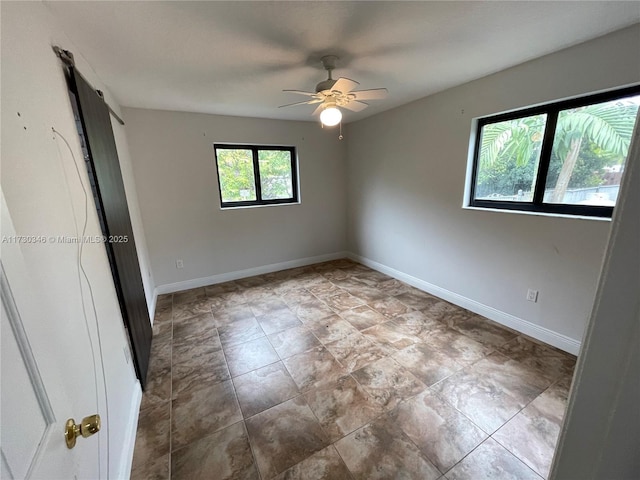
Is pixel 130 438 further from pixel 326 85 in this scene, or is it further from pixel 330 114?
pixel 326 85

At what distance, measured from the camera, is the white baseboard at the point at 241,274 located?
11.7 feet

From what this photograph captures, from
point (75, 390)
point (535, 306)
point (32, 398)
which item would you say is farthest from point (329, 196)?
point (32, 398)

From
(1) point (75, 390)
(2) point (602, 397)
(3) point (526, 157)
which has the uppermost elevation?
(3) point (526, 157)

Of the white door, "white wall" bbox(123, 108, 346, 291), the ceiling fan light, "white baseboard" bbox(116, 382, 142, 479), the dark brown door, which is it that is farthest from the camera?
"white wall" bbox(123, 108, 346, 291)

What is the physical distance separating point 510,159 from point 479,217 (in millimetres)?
589

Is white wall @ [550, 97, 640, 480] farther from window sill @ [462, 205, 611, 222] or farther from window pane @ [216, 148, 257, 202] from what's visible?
window pane @ [216, 148, 257, 202]

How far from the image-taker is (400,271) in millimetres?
3770

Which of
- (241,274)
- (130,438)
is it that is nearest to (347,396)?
(130,438)

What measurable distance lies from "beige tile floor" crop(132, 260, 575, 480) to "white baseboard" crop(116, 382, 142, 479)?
1.6 inches

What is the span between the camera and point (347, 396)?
1813mm

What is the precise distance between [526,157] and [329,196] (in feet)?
8.92

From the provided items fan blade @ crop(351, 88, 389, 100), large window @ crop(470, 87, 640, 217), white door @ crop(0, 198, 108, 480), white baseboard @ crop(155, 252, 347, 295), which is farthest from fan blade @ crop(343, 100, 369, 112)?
white baseboard @ crop(155, 252, 347, 295)

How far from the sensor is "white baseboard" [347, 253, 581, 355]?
86.5 inches

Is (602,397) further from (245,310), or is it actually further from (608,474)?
(245,310)
